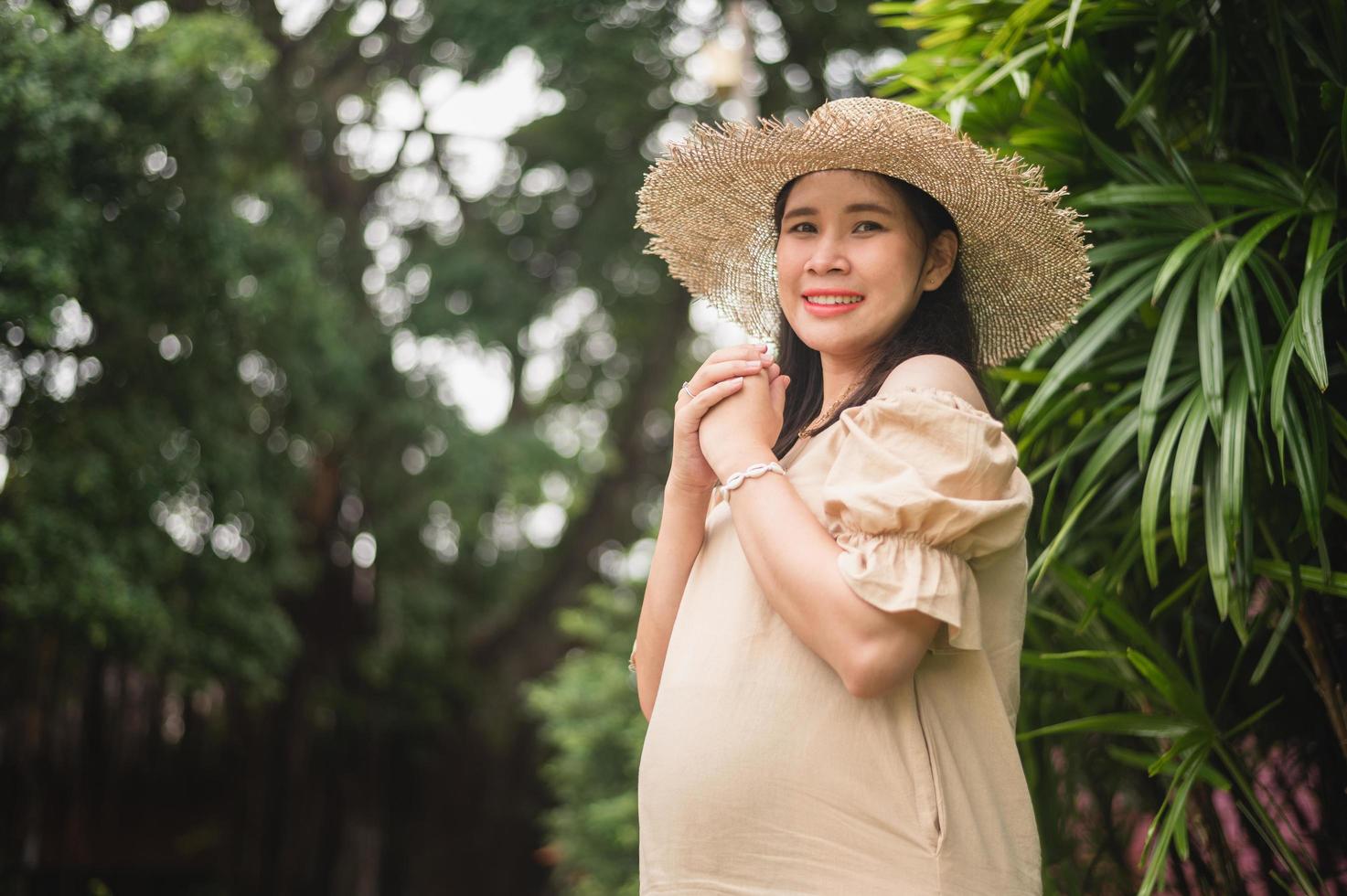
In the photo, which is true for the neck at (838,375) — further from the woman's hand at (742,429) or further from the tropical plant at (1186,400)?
the tropical plant at (1186,400)

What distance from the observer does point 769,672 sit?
1.34 m

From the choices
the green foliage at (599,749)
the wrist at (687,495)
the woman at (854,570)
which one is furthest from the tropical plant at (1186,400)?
the green foliage at (599,749)

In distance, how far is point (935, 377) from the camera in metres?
1.41

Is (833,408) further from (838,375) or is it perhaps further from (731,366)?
(731,366)

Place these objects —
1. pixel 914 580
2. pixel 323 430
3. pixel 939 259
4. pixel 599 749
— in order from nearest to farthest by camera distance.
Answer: pixel 914 580 < pixel 939 259 < pixel 599 749 < pixel 323 430

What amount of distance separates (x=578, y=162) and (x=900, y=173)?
24.6 feet

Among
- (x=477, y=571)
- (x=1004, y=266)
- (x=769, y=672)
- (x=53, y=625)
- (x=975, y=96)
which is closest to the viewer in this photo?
(x=769, y=672)

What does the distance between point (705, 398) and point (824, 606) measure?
320 mm

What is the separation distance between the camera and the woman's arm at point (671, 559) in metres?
1.53

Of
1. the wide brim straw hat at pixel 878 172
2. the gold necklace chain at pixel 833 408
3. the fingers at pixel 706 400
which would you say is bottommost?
the fingers at pixel 706 400

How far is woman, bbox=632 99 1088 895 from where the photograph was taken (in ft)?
4.16

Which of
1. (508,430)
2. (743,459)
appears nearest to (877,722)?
(743,459)

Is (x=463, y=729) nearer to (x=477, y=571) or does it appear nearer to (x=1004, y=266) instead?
(x=477, y=571)

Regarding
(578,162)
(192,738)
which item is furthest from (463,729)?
(578,162)
